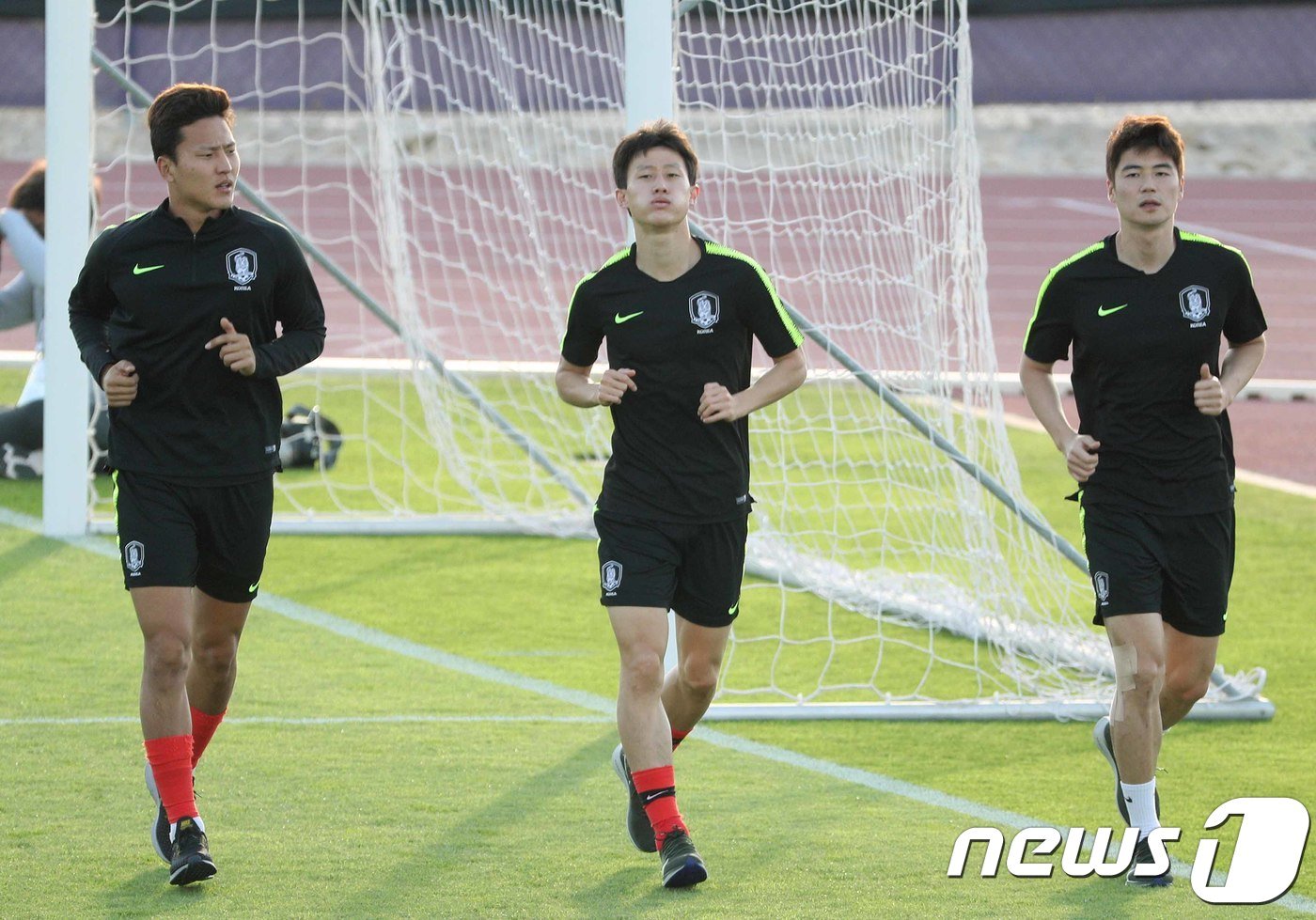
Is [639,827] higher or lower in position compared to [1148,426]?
lower

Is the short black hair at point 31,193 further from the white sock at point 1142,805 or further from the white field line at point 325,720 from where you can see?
the white sock at point 1142,805

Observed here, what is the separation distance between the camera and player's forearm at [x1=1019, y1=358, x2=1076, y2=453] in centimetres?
491

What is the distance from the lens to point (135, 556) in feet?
15.5

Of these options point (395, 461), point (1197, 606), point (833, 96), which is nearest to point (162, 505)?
point (1197, 606)

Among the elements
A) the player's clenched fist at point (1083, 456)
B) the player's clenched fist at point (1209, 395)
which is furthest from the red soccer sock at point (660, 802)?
the player's clenched fist at point (1209, 395)

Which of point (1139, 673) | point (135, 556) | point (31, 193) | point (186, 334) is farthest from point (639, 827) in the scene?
point (31, 193)

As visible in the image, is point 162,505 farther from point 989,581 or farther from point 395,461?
point 395,461

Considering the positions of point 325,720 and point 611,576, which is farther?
point 325,720

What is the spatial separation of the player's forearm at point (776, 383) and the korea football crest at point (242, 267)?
1.26 m

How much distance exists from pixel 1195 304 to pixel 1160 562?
65cm

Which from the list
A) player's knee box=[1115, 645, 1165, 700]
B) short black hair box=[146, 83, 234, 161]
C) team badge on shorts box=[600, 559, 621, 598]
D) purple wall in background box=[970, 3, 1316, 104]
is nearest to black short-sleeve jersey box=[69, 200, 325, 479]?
short black hair box=[146, 83, 234, 161]

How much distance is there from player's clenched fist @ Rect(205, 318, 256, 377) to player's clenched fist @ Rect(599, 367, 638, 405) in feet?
2.80

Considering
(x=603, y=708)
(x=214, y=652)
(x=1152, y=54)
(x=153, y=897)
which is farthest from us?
(x=1152, y=54)

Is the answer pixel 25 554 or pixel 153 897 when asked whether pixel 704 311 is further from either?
pixel 25 554
